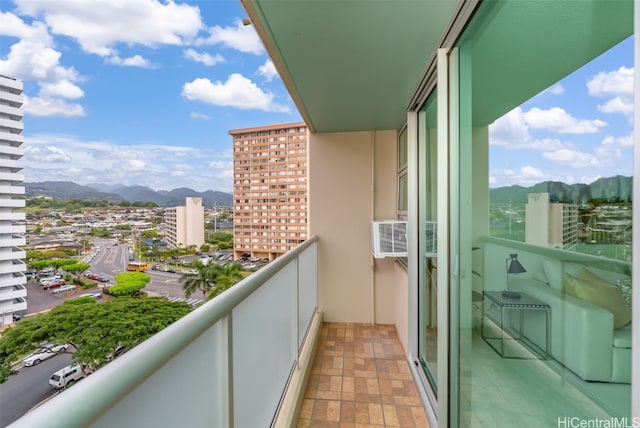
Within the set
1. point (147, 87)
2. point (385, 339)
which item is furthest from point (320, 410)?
point (147, 87)

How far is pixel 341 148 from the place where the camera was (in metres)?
3.71

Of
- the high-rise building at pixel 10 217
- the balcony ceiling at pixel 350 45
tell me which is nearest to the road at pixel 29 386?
the high-rise building at pixel 10 217

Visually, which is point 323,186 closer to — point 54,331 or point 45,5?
point 54,331

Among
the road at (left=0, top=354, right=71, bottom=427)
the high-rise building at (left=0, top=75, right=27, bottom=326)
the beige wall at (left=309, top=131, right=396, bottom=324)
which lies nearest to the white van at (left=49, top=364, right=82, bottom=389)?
the road at (left=0, top=354, right=71, bottom=427)

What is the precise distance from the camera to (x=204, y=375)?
84cm

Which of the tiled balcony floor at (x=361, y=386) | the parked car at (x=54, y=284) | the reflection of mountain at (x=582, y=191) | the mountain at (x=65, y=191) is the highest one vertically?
the mountain at (x=65, y=191)

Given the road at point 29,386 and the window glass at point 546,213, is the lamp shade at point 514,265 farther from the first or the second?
the road at point 29,386

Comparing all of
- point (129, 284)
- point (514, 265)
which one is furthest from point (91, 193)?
point (514, 265)

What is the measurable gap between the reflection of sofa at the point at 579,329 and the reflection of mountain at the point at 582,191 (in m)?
0.17

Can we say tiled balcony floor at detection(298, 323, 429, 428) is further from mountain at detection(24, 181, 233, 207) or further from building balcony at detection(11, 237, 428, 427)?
mountain at detection(24, 181, 233, 207)

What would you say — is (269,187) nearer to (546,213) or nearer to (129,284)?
(129,284)

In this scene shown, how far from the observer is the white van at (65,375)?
65 cm

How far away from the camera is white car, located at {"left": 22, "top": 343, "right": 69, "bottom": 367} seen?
0.92 metres

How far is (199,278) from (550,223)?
7.14ft
